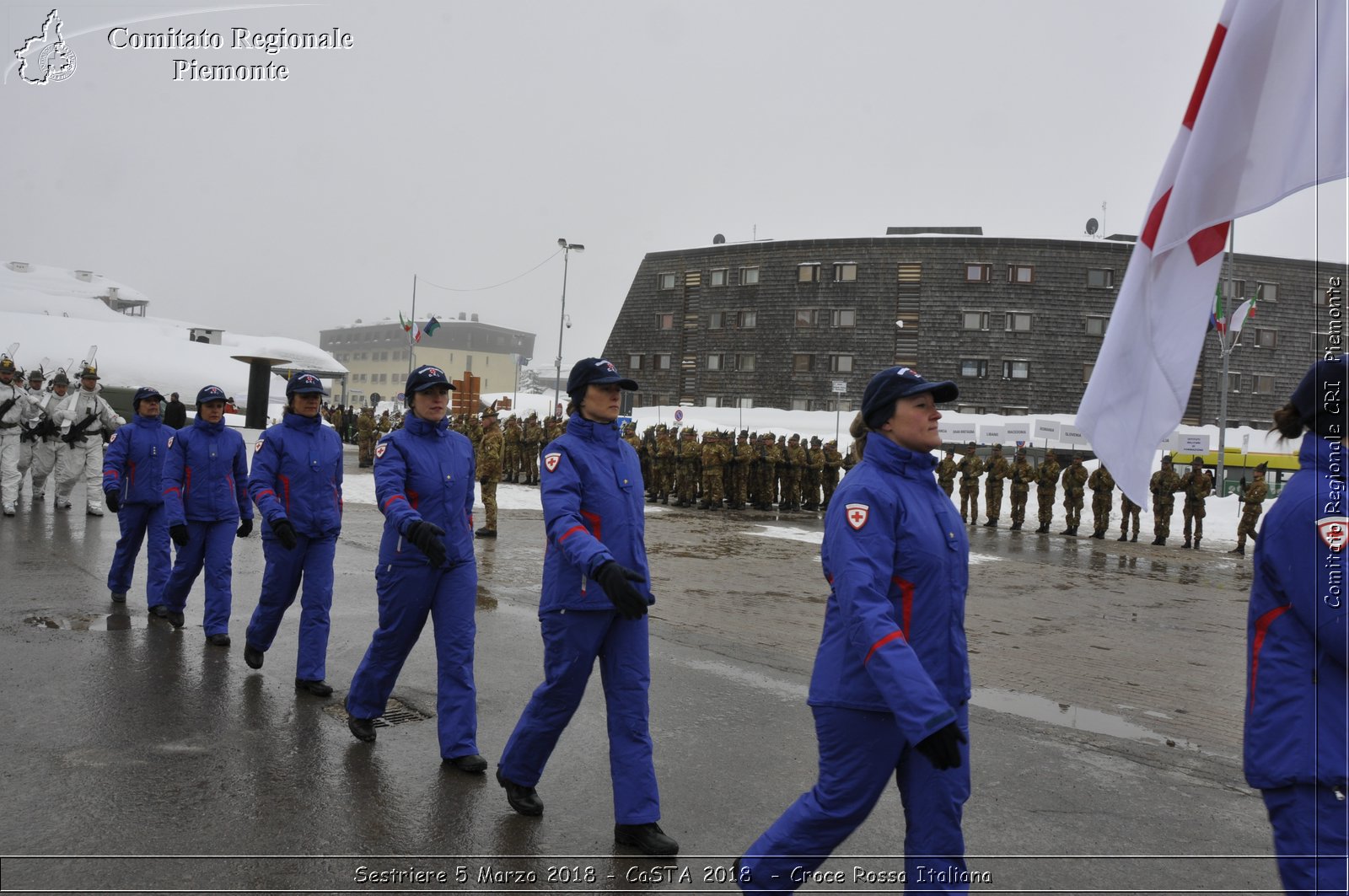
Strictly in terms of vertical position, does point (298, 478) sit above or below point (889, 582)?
above

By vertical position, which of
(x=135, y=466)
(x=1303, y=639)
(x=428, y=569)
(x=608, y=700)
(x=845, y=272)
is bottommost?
(x=608, y=700)

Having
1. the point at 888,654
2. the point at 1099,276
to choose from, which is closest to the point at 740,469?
the point at 888,654

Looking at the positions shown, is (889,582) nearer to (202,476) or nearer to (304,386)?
(304,386)

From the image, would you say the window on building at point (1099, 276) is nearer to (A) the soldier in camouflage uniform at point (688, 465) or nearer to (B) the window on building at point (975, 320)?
(B) the window on building at point (975, 320)

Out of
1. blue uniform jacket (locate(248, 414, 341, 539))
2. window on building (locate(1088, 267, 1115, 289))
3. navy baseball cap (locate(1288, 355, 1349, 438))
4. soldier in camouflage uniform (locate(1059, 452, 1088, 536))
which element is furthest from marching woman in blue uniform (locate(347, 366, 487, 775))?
window on building (locate(1088, 267, 1115, 289))

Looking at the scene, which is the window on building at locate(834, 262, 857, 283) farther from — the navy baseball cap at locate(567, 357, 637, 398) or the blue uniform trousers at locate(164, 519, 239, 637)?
the navy baseball cap at locate(567, 357, 637, 398)

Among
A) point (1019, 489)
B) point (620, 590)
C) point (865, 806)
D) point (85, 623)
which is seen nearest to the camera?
point (865, 806)

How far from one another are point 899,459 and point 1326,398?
124 cm

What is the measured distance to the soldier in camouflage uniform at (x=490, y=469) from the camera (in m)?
14.6

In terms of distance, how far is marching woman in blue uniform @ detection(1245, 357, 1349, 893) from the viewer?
8.46ft

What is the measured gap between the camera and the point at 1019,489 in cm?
2172

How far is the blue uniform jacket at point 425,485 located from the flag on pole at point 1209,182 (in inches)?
128

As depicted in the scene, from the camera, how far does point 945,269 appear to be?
50219 mm

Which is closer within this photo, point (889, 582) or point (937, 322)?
point (889, 582)
